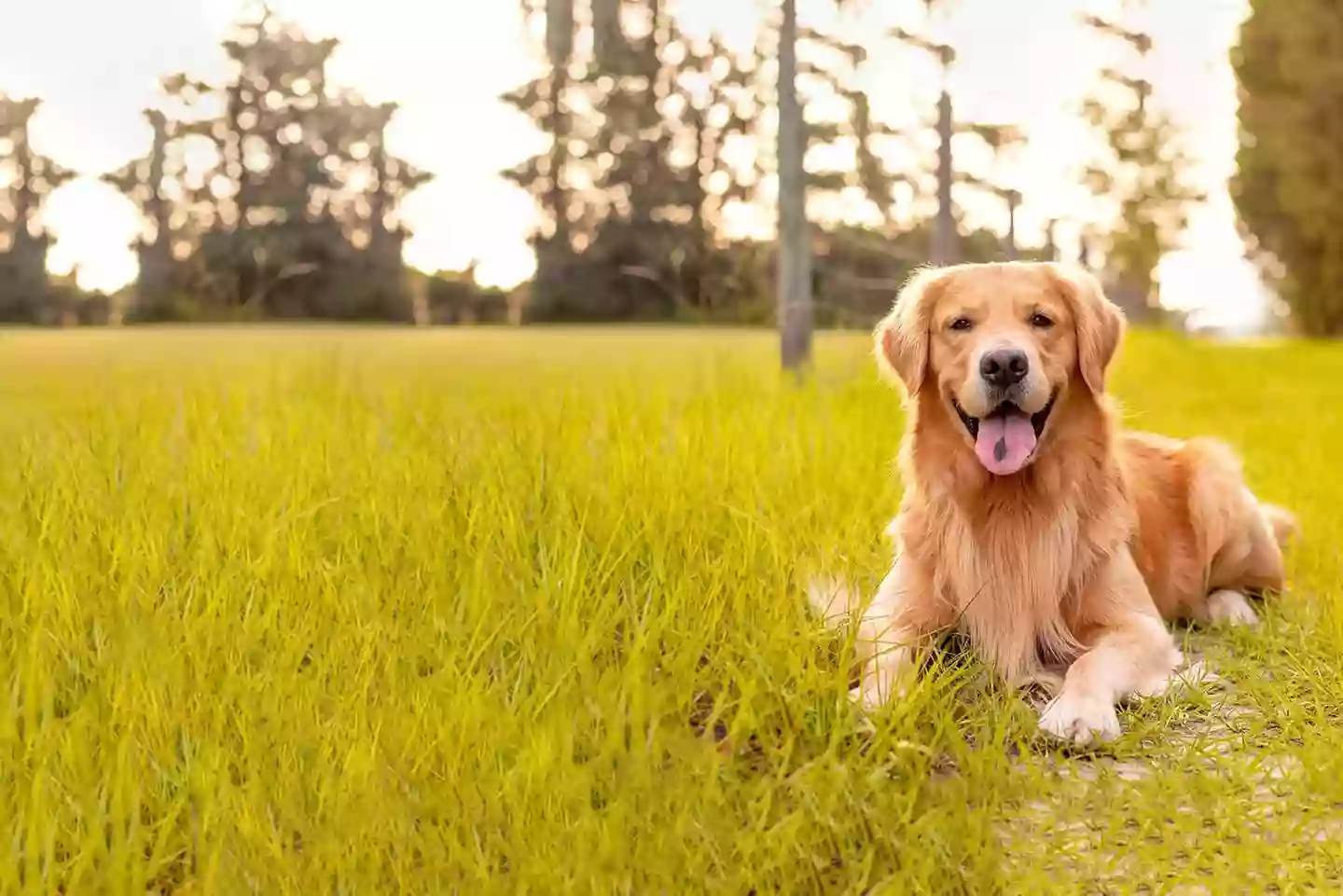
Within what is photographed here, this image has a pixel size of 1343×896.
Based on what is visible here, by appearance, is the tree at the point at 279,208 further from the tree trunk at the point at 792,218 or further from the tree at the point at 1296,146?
the tree at the point at 1296,146

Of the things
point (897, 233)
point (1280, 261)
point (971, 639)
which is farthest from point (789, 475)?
point (1280, 261)

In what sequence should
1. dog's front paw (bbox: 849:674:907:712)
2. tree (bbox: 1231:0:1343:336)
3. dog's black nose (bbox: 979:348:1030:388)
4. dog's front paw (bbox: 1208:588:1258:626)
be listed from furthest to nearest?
tree (bbox: 1231:0:1343:336)
dog's front paw (bbox: 1208:588:1258:626)
dog's black nose (bbox: 979:348:1030:388)
dog's front paw (bbox: 849:674:907:712)

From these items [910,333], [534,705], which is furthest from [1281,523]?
[534,705]

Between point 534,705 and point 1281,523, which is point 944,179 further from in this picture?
point 534,705

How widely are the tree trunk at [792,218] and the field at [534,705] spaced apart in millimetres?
5277

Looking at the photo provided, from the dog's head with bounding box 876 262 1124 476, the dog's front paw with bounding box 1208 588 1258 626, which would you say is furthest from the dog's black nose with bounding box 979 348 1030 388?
the dog's front paw with bounding box 1208 588 1258 626

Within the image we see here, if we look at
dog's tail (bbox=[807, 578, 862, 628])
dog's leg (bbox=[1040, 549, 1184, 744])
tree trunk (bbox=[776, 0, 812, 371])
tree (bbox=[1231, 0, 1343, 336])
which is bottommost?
dog's leg (bbox=[1040, 549, 1184, 744])

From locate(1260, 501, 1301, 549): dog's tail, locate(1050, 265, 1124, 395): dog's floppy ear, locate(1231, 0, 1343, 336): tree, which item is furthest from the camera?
locate(1231, 0, 1343, 336): tree

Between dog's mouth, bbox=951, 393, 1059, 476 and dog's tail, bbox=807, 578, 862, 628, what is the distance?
0.60 metres

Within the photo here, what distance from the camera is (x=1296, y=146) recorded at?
2872cm

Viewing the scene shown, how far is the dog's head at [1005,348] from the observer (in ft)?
11.6

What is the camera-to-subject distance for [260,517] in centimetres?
420

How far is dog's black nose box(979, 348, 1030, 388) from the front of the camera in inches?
138

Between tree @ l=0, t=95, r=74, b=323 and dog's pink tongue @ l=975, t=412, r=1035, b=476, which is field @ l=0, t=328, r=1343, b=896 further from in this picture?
tree @ l=0, t=95, r=74, b=323
